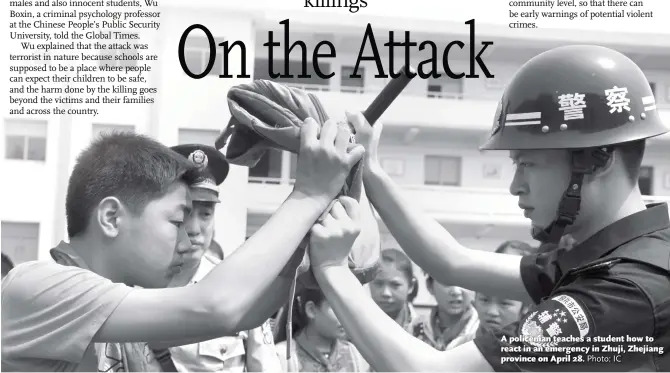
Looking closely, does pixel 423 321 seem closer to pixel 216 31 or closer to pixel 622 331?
pixel 216 31

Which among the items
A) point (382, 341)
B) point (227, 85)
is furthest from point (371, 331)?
point (227, 85)

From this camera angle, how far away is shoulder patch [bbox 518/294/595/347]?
1793 mm

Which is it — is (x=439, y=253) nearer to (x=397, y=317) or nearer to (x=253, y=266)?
(x=253, y=266)

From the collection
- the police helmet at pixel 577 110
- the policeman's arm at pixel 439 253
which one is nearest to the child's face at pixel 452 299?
the policeman's arm at pixel 439 253

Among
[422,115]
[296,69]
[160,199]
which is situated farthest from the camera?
[422,115]

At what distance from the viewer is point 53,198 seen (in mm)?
4465

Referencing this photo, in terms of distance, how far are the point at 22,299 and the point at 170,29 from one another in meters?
1.77

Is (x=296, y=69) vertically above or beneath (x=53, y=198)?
above

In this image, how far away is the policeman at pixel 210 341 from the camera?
3.15m

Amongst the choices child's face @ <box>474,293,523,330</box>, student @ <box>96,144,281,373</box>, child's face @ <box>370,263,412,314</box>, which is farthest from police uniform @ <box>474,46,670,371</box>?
child's face @ <box>370,263,412,314</box>

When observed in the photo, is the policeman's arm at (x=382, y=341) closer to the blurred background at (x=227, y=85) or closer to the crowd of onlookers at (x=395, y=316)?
the blurred background at (x=227, y=85)

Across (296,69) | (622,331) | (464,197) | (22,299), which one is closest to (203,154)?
(296,69)

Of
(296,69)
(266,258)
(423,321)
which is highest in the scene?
(296,69)

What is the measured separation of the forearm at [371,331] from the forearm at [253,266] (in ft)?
0.45
